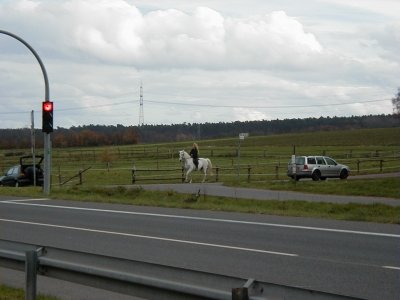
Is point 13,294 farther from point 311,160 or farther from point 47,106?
point 311,160

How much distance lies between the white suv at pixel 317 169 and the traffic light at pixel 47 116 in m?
17.0

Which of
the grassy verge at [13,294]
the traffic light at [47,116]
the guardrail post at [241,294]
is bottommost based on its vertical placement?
the grassy verge at [13,294]

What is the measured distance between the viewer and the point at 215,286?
4887 mm

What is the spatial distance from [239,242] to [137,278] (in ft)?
24.8

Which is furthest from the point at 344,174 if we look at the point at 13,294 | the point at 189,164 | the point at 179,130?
the point at 179,130

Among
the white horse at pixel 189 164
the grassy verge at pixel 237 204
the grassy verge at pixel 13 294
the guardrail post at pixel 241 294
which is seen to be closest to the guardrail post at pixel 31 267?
the grassy verge at pixel 13 294

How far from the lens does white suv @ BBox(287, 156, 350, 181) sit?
132 feet

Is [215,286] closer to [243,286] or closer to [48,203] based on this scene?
[243,286]

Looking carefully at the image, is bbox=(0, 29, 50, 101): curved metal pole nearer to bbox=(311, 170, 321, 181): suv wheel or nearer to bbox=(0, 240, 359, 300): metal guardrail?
bbox=(311, 170, 321, 181): suv wheel

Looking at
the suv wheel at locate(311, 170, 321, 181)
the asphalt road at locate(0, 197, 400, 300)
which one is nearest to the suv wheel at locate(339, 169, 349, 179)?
the suv wheel at locate(311, 170, 321, 181)

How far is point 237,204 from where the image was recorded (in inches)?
869

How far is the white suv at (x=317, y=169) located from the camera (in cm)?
4009

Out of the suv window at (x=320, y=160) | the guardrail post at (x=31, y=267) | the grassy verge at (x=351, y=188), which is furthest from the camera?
the suv window at (x=320, y=160)

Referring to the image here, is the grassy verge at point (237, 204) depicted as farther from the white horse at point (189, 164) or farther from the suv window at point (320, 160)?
the suv window at point (320, 160)
